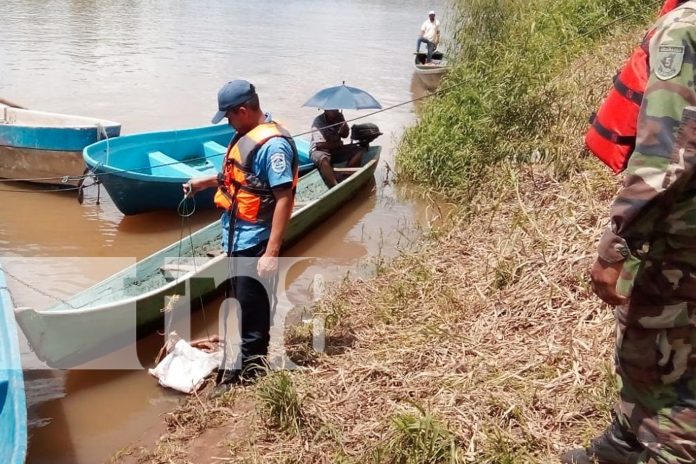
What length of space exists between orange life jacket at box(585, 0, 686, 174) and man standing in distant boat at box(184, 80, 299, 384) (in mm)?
2011

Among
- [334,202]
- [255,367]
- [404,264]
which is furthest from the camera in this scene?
[334,202]

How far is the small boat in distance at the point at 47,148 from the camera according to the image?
7.97 meters

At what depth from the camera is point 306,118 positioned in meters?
12.7

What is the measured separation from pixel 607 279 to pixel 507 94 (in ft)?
18.7

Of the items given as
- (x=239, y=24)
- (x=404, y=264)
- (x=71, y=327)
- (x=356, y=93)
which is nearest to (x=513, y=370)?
(x=404, y=264)

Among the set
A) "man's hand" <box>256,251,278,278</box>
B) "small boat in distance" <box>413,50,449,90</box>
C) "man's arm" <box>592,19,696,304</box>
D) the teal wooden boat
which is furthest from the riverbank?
"small boat in distance" <box>413,50,449,90</box>

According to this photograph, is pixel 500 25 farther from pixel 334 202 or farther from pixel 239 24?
pixel 239 24

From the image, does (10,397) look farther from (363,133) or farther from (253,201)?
(363,133)

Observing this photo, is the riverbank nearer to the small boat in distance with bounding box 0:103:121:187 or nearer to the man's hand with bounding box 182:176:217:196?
the man's hand with bounding box 182:176:217:196

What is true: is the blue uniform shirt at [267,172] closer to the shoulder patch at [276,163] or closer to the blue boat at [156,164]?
the shoulder patch at [276,163]

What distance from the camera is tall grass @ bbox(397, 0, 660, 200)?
6.79 metres

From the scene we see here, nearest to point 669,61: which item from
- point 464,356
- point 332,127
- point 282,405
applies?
point 464,356

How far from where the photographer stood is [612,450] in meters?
2.42

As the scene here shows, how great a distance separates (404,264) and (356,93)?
333 cm
